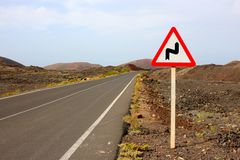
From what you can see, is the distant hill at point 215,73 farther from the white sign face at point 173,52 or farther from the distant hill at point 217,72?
the white sign face at point 173,52

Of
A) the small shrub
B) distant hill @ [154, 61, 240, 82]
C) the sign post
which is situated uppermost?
the sign post

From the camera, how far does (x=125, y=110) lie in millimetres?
14055

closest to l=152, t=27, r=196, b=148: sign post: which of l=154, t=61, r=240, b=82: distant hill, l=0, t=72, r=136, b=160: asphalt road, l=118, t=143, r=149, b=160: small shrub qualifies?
l=118, t=143, r=149, b=160: small shrub

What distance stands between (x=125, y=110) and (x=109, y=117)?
202 centimetres

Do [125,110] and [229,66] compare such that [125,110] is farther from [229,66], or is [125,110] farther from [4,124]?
[229,66]

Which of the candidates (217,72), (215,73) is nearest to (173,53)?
(215,73)

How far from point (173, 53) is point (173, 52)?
20 millimetres

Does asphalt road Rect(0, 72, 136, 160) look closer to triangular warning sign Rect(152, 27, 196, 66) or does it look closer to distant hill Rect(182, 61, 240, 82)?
triangular warning sign Rect(152, 27, 196, 66)

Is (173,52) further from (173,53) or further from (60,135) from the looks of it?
(60,135)

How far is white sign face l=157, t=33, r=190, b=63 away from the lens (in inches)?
275

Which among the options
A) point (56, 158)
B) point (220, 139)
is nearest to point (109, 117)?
point (220, 139)

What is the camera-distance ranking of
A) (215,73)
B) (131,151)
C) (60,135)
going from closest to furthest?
(131,151) → (60,135) → (215,73)

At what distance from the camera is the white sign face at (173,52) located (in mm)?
6984

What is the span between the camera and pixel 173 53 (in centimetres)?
702
